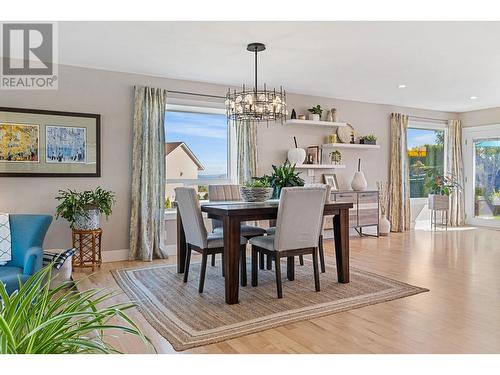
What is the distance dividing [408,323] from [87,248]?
12.2 ft

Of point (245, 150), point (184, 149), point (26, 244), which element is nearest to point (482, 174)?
point (245, 150)

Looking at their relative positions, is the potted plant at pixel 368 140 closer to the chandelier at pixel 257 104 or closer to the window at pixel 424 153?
the window at pixel 424 153

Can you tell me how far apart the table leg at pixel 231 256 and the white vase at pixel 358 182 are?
162 inches

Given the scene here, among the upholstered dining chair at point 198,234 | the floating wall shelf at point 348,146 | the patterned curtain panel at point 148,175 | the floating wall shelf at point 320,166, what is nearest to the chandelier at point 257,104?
the upholstered dining chair at point 198,234

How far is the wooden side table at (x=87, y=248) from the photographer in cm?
466

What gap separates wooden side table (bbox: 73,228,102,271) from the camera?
15.3 ft

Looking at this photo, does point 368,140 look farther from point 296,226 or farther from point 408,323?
point 408,323

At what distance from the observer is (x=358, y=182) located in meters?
6.96

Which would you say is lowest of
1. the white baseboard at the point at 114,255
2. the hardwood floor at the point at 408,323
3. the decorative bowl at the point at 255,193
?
the hardwood floor at the point at 408,323
